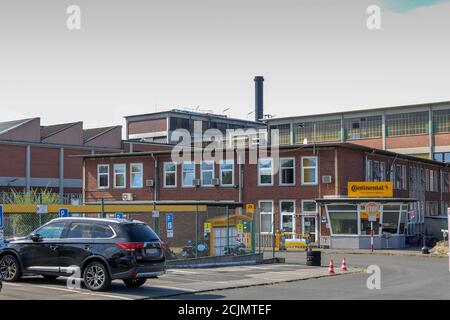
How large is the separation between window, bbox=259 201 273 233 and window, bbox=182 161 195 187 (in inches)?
232

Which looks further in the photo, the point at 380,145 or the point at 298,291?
the point at 380,145

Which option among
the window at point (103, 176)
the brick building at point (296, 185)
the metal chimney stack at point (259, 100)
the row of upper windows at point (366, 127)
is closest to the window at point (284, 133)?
the row of upper windows at point (366, 127)

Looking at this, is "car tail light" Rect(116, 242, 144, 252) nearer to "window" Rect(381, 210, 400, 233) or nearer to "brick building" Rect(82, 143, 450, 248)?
"brick building" Rect(82, 143, 450, 248)

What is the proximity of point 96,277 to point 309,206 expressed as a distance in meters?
30.3

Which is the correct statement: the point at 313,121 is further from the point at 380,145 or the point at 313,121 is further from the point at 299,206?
the point at 299,206

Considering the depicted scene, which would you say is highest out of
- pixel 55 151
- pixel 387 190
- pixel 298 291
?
pixel 55 151

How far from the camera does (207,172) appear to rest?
168 ft

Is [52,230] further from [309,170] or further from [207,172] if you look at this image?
[207,172]

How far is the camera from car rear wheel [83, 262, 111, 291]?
711 inches

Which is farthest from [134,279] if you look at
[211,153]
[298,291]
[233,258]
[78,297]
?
[211,153]

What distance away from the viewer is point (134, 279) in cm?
1936

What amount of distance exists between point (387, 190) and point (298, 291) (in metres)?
26.2

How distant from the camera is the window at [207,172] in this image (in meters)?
51.1

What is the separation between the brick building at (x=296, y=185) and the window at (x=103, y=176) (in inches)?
3.1
